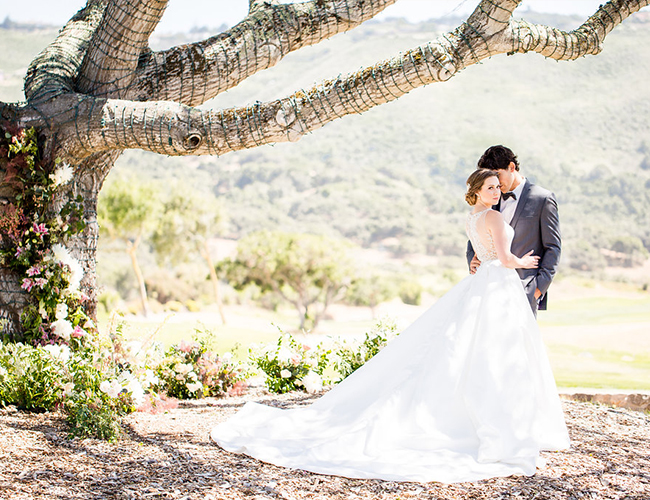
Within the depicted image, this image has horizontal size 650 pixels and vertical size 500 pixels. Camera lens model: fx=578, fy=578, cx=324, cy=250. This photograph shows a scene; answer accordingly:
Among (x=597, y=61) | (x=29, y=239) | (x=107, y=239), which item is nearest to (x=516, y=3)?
(x=29, y=239)

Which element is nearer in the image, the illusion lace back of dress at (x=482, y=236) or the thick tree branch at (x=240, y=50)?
the illusion lace back of dress at (x=482, y=236)

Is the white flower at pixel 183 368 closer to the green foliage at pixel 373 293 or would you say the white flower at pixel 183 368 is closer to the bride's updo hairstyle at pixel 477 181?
the bride's updo hairstyle at pixel 477 181

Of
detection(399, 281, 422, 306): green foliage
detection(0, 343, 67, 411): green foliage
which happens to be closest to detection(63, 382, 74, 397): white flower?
detection(0, 343, 67, 411): green foliage

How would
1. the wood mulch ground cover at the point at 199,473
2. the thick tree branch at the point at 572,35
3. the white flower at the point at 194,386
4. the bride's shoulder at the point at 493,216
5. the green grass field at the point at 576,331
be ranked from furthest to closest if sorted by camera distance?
the green grass field at the point at 576,331, the white flower at the point at 194,386, the thick tree branch at the point at 572,35, the bride's shoulder at the point at 493,216, the wood mulch ground cover at the point at 199,473

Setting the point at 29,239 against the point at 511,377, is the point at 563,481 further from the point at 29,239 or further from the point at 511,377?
the point at 29,239

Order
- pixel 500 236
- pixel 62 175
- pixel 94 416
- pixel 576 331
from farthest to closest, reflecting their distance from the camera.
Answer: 1. pixel 576 331
2. pixel 62 175
3. pixel 500 236
4. pixel 94 416

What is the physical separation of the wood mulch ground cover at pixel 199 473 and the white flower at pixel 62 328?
1.88 ft

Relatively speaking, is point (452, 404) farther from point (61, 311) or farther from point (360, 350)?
point (61, 311)

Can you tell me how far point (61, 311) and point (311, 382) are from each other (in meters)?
1.92

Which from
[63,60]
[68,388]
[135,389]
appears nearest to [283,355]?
[135,389]

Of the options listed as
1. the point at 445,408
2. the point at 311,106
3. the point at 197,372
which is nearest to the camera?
the point at 445,408

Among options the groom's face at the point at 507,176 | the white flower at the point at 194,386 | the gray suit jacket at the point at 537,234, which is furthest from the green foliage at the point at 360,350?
the groom's face at the point at 507,176

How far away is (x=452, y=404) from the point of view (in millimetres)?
2951

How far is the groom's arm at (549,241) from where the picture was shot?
3.47 meters
